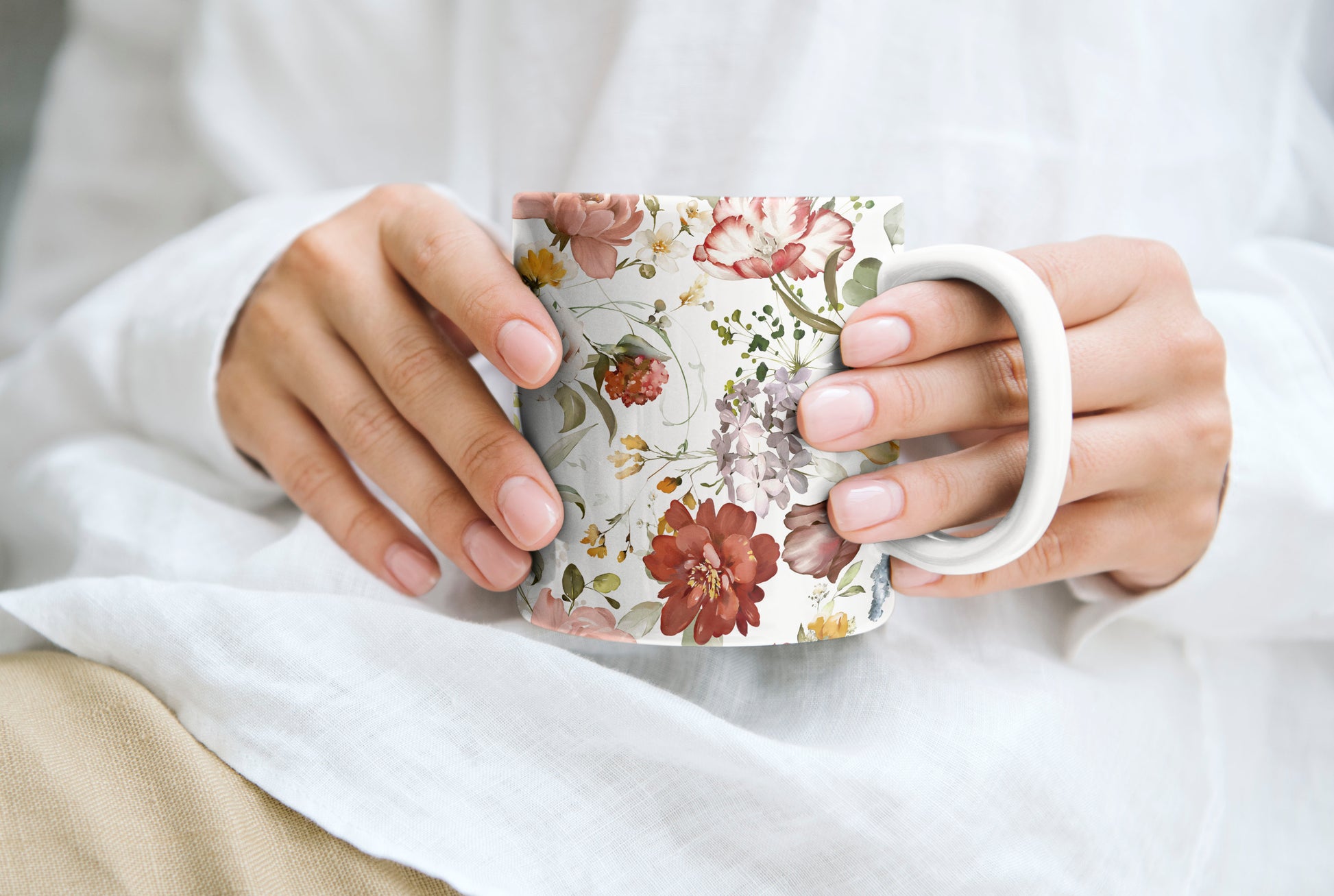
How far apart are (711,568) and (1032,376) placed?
0.60 ft

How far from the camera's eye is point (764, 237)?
0.41 metres

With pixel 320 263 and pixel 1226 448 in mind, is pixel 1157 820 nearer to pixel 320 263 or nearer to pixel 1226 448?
pixel 1226 448

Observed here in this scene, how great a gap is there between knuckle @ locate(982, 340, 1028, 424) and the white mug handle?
0.06 m

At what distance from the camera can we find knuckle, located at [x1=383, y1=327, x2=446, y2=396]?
56cm

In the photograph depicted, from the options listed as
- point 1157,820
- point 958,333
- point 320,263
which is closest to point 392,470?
point 320,263

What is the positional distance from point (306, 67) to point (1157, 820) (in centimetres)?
99

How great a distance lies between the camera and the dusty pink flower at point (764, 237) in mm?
410

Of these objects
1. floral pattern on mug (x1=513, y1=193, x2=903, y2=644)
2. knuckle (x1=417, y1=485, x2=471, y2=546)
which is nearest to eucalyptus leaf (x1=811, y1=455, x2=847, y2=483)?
floral pattern on mug (x1=513, y1=193, x2=903, y2=644)

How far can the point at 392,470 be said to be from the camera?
23.2 inches

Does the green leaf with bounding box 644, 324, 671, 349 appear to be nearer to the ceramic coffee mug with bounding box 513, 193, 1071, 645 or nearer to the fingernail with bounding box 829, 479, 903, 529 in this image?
the ceramic coffee mug with bounding box 513, 193, 1071, 645

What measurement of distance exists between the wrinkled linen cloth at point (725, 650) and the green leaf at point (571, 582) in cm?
5

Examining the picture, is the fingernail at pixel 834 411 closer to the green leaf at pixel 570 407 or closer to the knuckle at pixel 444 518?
the green leaf at pixel 570 407

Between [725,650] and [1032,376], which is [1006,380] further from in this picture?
[725,650]

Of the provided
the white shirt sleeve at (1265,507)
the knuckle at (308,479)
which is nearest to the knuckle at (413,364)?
the knuckle at (308,479)
